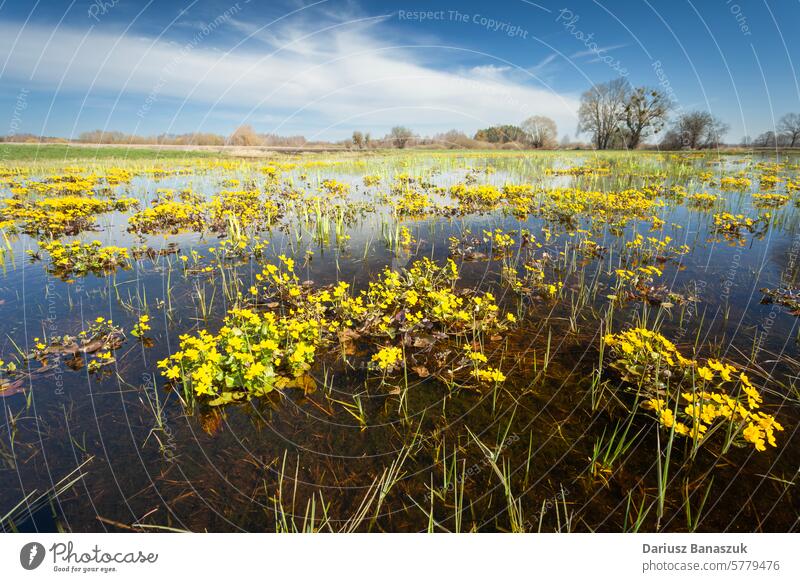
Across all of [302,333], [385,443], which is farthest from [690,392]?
[302,333]

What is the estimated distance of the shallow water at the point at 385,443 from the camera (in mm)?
3338

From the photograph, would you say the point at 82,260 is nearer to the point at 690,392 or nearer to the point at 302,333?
the point at 302,333

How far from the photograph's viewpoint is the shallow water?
3338mm

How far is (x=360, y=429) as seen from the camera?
4.32 m
